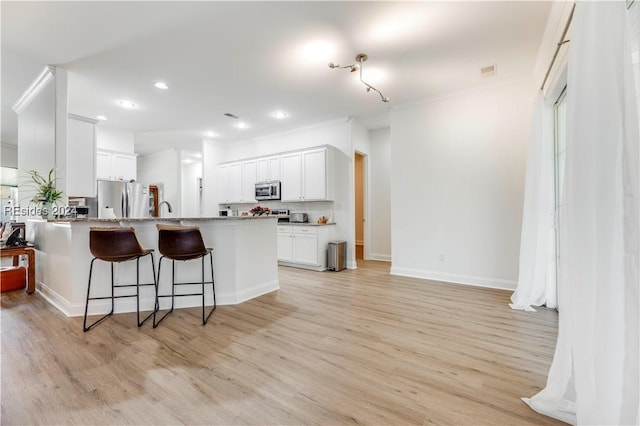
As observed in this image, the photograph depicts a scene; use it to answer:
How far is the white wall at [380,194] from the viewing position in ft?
21.0

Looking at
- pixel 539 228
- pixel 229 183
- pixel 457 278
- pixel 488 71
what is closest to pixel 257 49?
pixel 488 71

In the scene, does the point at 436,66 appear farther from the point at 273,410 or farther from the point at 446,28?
the point at 273,410

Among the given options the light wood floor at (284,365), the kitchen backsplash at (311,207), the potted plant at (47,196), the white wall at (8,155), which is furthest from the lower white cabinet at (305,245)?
the white wall at (8,155)

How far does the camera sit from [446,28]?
275 centimetres

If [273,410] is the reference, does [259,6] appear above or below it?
above

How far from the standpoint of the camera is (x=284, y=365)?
1988 millimetres

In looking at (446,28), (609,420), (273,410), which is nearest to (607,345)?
(609,420)

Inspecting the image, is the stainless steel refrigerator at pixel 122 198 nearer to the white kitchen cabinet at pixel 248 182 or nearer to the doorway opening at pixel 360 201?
the white kitchen cabinet at pixel 248 182

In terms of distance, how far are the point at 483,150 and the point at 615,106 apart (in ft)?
9.98

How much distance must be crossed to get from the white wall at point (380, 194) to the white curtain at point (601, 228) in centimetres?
489

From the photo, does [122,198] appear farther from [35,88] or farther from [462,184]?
[462,184]

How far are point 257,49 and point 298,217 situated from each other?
334cm

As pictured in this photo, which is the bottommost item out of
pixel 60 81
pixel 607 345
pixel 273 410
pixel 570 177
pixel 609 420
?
pixel 273 410

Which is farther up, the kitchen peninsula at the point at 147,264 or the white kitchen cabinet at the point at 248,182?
the white kitchen cabinet at the point at 248,182
